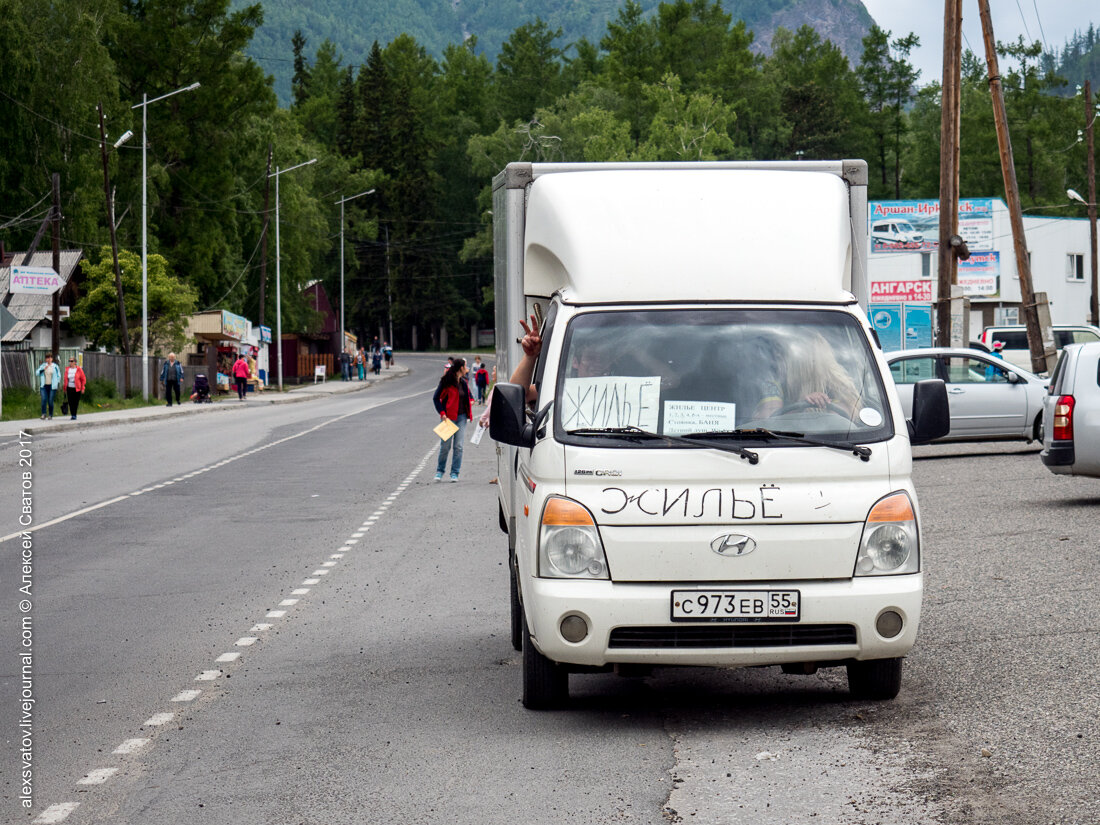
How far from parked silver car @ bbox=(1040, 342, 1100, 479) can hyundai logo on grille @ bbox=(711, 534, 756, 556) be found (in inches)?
376

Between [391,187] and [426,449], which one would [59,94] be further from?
[391,187]

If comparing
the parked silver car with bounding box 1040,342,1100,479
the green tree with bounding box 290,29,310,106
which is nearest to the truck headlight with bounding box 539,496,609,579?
the parked silver car with bounding box 1040,342,1100,479

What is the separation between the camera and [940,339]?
27.4m

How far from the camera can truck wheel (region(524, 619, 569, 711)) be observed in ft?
22.1

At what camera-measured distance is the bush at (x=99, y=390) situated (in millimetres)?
45353

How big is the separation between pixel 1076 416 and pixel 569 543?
9976 millimetres

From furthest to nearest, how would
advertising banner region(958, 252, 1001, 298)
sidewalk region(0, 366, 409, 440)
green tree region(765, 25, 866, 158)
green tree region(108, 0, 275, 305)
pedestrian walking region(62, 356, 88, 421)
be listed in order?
1. green tree region(765, 25, 866, 158)
2. green tree region(108, 0, 275, 305)
3. advertising banner region(958, 252, 1001, 298)
4. pedestrian walking region(62, 356, 88, 421)
5. sidewalk region(0, 366, 409, 440)

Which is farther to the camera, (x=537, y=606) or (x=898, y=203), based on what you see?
(x=898, y=203)

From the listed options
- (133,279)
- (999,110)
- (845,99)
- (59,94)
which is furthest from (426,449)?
(845,99)

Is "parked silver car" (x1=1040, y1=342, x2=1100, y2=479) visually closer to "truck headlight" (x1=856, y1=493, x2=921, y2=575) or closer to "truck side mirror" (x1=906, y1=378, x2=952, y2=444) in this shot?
"truck side mirror" (x1=906, y1=378, x2=952, y2=444)

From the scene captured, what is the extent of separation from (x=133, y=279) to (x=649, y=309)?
48310 millimetres

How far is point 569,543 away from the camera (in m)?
6.36

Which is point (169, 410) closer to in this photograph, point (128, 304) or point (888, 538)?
point (128, 304)

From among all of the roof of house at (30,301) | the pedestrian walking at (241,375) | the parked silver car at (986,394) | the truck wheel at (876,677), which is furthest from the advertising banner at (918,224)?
the truck wheel at (876,677)
